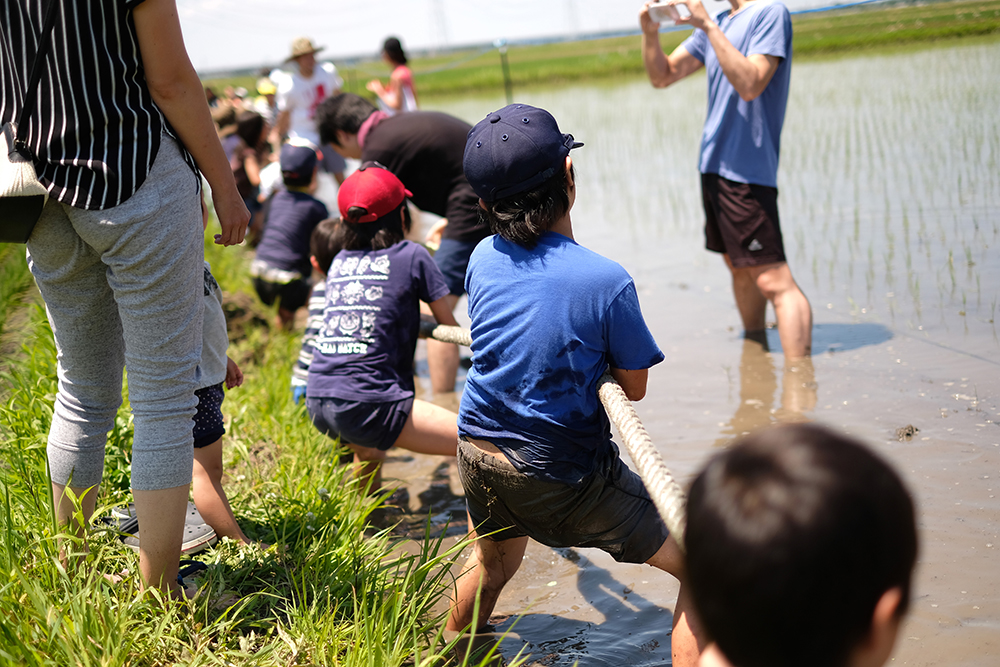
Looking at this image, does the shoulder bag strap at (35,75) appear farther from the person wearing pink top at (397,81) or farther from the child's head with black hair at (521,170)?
the person wearing pink top at (397,81)

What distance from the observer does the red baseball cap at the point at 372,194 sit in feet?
10.4

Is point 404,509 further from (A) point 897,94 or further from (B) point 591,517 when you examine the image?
(A) point 897,94

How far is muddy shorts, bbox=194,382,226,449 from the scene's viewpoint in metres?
2.55

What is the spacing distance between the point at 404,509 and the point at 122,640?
65.8 inches

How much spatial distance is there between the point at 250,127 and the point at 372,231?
5.09 m

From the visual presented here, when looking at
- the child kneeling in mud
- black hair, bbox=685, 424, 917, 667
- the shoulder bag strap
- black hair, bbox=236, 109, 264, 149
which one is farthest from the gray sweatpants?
black hair, bbox=236, 109, 264, 149

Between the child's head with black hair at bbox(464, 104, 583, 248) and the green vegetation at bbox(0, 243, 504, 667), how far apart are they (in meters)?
0.87

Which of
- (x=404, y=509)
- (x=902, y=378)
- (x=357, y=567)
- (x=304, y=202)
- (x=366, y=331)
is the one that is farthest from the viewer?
(x=304, y=202)

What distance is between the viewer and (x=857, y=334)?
4637mm

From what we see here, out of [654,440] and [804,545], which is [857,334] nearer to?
[654,440]

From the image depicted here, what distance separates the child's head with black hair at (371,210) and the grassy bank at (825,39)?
544 cm

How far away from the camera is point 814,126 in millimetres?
10164

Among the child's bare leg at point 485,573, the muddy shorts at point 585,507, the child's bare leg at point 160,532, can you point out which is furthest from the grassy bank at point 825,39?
the child's bare leg at point 160,532

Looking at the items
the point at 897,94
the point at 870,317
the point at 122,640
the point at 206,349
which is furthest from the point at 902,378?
the point at 897,94
